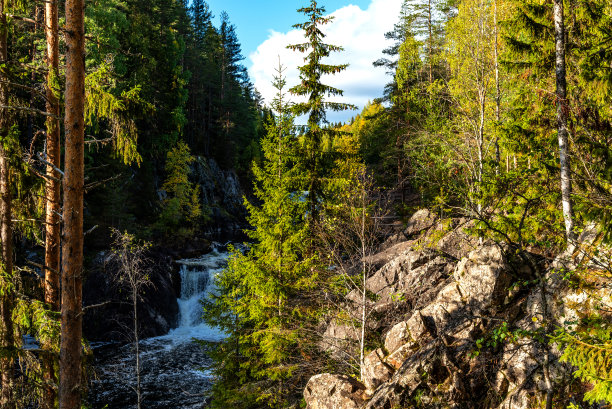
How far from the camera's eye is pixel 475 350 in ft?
23.4

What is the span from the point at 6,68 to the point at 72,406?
211 inches

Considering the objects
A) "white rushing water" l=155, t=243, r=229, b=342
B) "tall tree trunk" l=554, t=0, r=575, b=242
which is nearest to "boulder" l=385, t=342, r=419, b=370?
"tall tree trunk" l=554, t=0, r=575, b=242

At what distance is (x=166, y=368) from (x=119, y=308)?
5862mm

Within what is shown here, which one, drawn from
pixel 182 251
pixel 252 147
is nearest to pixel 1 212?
pixel 182 251

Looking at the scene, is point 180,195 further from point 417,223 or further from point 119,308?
point 417,223

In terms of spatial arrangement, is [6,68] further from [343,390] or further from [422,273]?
[422,273]

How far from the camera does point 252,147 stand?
175ft

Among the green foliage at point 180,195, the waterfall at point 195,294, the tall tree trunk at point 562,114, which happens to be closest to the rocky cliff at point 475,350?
the tall tree trunk at point 562,114

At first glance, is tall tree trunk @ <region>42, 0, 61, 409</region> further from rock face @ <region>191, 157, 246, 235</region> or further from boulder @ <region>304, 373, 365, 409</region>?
rock face @ <region>191, 157, 246, 235</region>

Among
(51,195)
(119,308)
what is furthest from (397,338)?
(119,308)

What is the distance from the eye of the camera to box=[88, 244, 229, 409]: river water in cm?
1474

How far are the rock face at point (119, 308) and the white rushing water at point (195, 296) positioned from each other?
778 millimetres

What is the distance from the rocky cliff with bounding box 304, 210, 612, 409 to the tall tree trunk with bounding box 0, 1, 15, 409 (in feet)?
20.1

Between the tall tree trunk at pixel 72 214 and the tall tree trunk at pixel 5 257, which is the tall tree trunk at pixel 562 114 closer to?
the tall tree trunk at pixel 72 214
